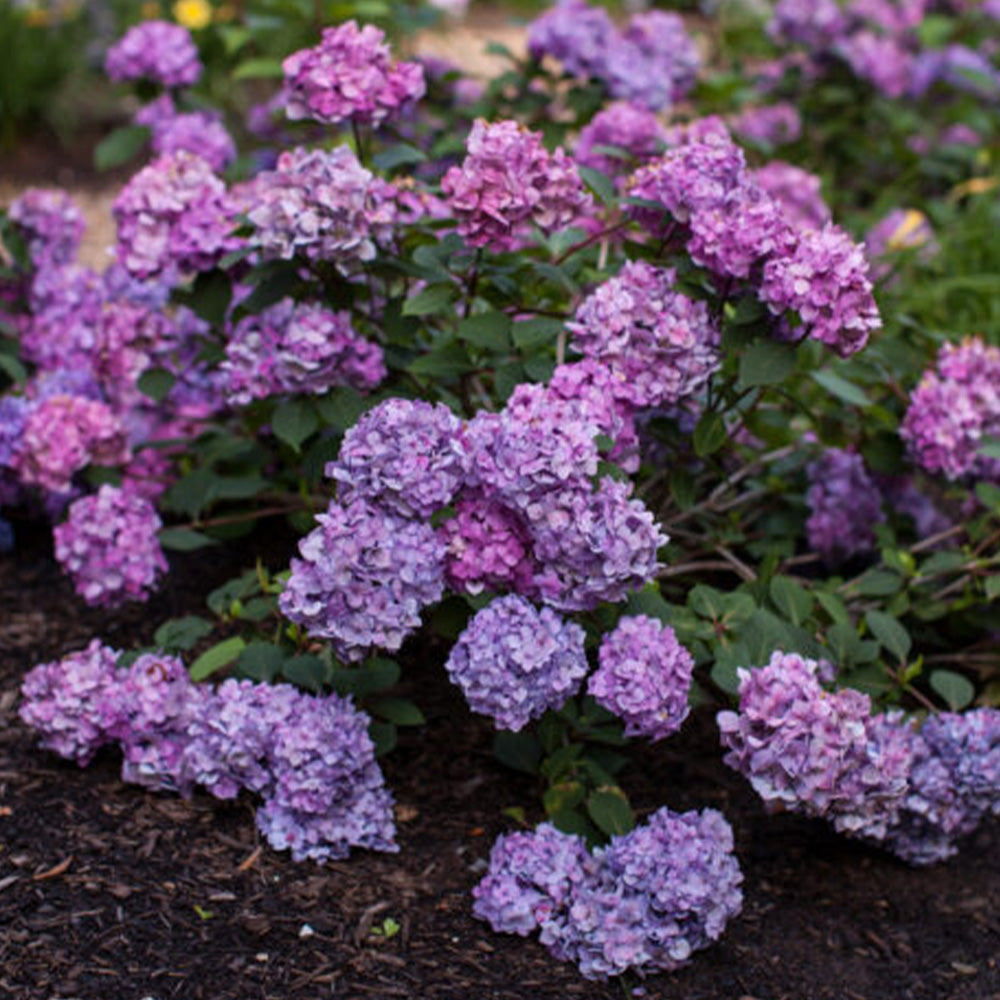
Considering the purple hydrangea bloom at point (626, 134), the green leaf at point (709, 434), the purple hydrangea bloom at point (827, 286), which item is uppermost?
the purple hydrangea bloom at point (827, 286)

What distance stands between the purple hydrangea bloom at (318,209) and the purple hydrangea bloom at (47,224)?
113cm

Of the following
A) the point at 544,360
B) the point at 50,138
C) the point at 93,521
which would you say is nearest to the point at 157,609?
the point at 93,521

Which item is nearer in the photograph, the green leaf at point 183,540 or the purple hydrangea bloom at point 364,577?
the purple hydrangea bloom at point 364,577

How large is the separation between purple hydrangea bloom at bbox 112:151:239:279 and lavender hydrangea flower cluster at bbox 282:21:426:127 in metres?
0.21

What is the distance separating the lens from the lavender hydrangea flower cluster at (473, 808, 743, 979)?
6.51 feet

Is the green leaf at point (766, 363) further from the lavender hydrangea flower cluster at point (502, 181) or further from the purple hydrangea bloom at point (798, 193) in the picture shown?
the purple hydrangea bloom at point (798, 193)

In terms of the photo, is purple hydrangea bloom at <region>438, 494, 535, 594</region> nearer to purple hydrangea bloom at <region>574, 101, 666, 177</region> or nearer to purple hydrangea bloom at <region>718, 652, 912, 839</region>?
purple hydrangea bloom at <region>718, 652, 912, 839</region>

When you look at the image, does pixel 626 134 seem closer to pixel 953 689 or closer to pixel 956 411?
pixel 956 411

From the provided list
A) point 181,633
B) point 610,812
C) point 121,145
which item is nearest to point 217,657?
point 181,633

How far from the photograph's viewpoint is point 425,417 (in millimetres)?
1993

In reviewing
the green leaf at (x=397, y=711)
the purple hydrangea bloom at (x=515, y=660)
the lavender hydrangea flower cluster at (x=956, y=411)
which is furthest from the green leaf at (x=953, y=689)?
the green leaf at (x=397, y=711)

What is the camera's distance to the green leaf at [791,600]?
236 cm

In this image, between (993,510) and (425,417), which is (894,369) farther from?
(425,417)

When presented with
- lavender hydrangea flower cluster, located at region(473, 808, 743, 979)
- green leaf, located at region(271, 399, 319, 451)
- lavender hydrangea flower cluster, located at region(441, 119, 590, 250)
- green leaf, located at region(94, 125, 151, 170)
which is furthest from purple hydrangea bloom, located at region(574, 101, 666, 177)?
lavender hydrangea flower cluster, located at region(473, 808, 743, 979)
